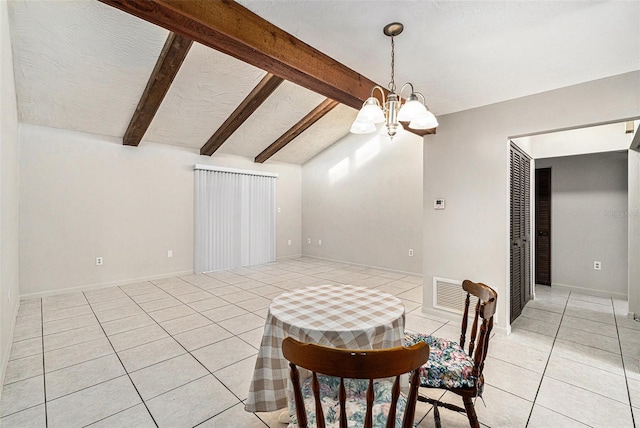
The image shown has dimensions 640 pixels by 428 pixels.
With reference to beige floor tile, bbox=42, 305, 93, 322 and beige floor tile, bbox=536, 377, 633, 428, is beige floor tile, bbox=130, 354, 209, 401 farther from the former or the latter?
beige floor tile, bbox=536, 377, 633, 428

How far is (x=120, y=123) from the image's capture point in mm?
4297

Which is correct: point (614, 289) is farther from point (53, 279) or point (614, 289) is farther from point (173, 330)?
point (53, 279)

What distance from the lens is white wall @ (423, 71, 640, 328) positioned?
247 cm

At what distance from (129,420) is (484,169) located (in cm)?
361

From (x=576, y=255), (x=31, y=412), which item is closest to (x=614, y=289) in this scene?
(x=576, y=255)

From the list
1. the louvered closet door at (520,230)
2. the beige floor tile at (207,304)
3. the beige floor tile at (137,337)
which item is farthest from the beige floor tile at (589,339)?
the beige floor tile at (137,337)

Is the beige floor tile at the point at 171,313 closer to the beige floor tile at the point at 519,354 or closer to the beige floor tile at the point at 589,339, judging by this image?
the beige floor tile at the point at 519,354

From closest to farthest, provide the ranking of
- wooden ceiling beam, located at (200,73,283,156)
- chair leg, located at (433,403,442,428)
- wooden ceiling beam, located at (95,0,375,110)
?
wooden ceiling beam, located at (95,0,375,110), chair leg, located at (433,403,442,428), wooden ceiling beam, located at (200,73,283,156)

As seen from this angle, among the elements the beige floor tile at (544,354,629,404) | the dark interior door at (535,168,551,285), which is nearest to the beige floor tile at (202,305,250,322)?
the beige floor tile at (544,354,629,404)

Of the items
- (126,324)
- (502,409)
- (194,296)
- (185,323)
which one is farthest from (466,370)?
(194,296)

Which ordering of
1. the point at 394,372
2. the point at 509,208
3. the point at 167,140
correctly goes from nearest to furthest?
the point at 394,372 < the point at 509,208 < the point at 167,140

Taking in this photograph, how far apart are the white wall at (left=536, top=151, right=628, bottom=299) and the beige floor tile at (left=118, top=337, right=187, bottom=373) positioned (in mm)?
5387

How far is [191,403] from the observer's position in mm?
1897

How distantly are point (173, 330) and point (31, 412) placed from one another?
123 cm
